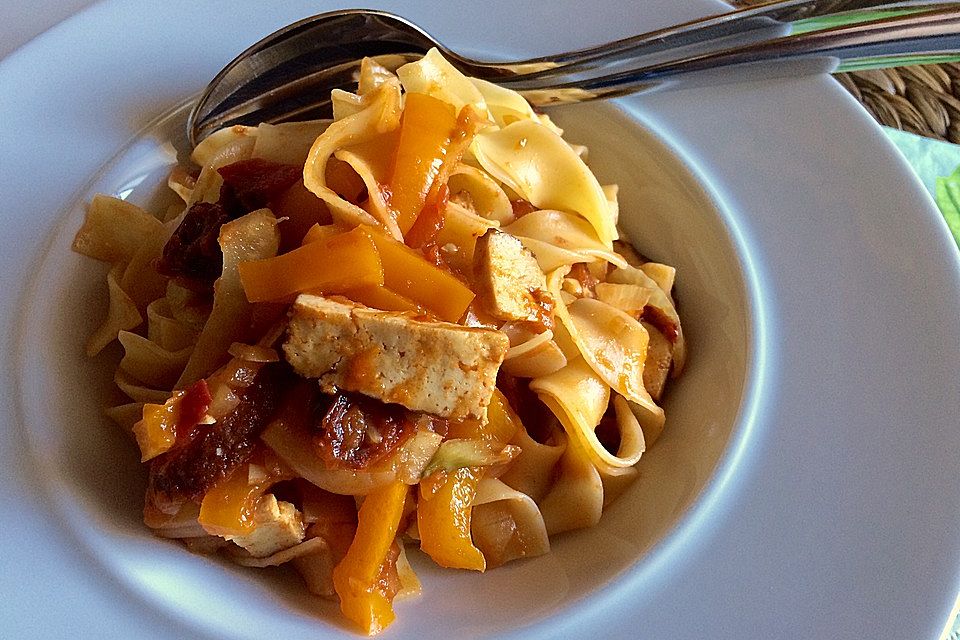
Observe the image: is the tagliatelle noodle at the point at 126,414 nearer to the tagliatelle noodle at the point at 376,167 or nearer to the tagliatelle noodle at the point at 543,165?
the tagliatelle noodle at the point at 376,167

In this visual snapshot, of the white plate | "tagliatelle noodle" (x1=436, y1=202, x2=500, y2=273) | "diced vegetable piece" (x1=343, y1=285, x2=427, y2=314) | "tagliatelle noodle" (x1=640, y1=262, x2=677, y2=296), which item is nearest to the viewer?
the white plate

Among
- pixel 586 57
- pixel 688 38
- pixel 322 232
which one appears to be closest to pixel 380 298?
pixel 322 232

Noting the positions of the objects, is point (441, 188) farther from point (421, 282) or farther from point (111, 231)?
point (111, 231)

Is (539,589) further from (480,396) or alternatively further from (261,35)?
(261,35)

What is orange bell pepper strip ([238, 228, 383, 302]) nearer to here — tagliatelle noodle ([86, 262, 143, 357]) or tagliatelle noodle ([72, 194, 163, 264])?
tagliatelle noodle ([86, 262, 143, 357])

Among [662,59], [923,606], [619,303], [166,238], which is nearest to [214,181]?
[166,238]

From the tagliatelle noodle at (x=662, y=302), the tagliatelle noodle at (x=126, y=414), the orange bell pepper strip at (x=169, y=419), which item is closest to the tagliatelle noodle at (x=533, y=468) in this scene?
the tagliatelle noodle at (x=662, y=302)

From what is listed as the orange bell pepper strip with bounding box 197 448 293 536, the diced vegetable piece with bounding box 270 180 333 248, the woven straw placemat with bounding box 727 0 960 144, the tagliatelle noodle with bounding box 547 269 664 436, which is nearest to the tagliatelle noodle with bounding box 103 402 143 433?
the orange bell pepper strip with bounding box 197 448 293 536
